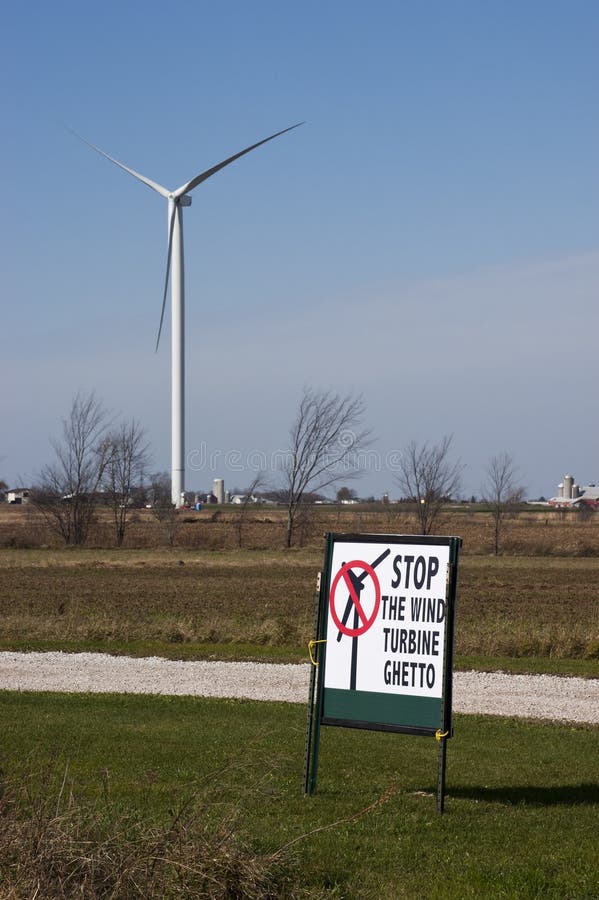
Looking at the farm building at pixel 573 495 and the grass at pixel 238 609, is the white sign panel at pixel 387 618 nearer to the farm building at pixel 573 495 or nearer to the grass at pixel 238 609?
the grass at pixel 238 609

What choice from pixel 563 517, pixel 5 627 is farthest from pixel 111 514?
pixel 5 627

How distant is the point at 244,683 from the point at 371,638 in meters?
9.04

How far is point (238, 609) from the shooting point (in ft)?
94.7

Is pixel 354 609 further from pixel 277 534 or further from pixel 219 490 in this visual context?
pixel 219 490

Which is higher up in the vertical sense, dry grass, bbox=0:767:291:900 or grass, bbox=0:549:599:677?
dry grass, bbox=0:767:291:900

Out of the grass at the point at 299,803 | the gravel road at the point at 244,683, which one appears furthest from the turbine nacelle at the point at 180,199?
the grass at the point at 299,803

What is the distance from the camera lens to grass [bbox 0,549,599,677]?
21188 millimetres

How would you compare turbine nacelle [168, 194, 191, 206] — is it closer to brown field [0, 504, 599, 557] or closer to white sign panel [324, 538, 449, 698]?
brown field [0, 504, 599, 557]

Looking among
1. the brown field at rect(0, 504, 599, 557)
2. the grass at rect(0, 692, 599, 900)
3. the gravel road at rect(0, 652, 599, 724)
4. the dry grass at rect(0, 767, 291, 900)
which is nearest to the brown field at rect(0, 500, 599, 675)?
the brown field at rect(0, 504, 599, 557)

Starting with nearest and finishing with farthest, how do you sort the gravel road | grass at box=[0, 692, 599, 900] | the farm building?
grass at box=[0, 692, 599, 900]
the gravel road
the farm building

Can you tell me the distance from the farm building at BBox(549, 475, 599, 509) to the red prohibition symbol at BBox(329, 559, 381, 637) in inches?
5426

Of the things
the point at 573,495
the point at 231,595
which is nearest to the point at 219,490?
the point at 573,495

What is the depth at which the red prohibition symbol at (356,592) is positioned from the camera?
830 centimetres

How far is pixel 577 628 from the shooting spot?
22750mm
